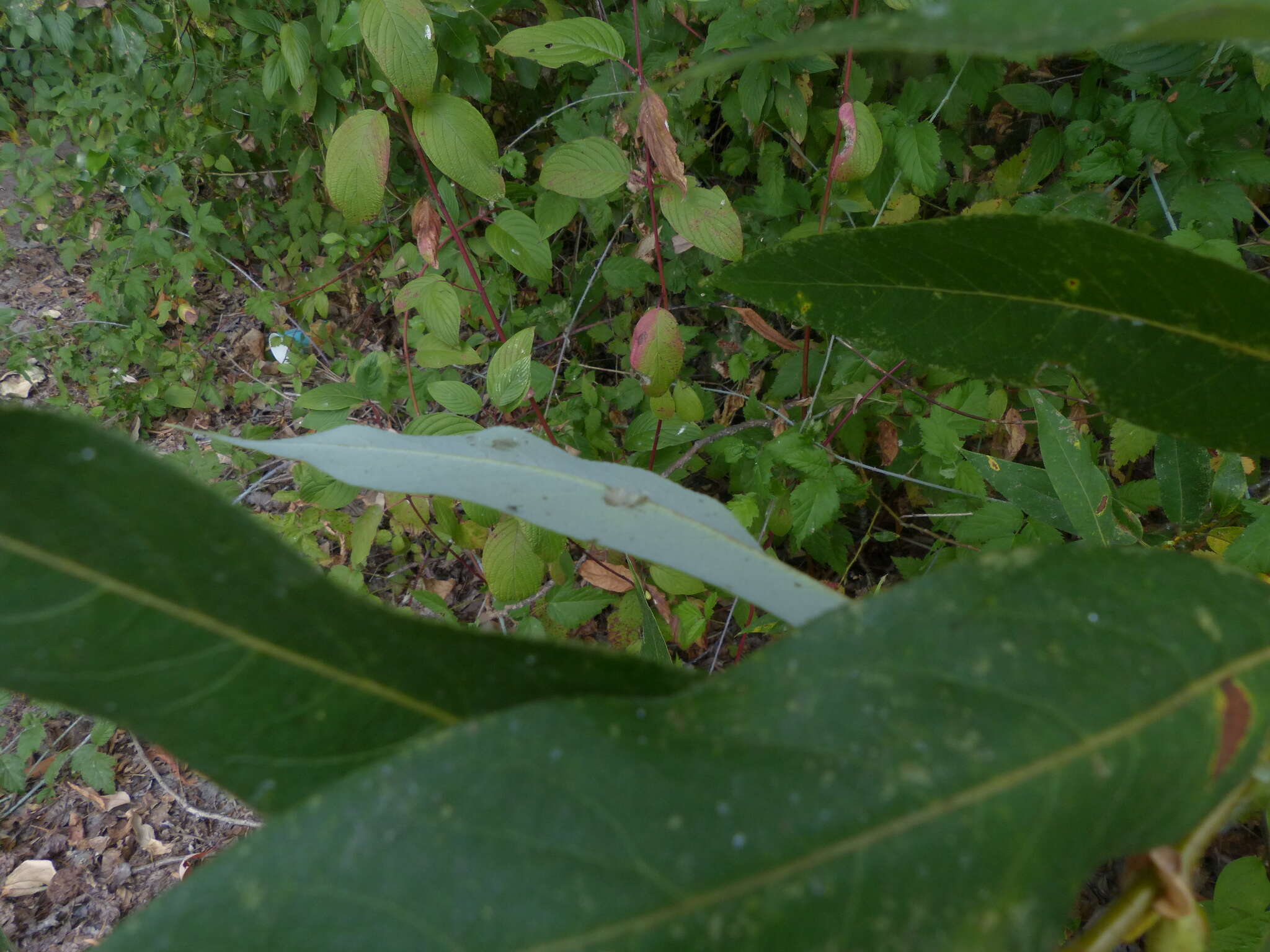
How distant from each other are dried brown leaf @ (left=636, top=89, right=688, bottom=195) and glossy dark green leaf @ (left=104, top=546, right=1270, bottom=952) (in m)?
1.20

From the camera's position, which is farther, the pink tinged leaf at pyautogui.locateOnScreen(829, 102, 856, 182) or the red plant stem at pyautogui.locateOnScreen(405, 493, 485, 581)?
the red plant stem at pyautogui.locateOnScreen(405, 493, 485, 581)

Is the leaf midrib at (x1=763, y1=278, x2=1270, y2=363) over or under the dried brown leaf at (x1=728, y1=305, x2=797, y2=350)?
over

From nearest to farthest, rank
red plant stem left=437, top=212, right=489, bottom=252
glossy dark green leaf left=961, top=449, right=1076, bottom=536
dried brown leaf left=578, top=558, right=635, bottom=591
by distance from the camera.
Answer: glossy dark green leaf left=961, top=449, right=1076, bottom=536 < dried brown leaf left=578, top=558, right=635, bottom=591 < red plant stem left=437, top=212, right=489, bottom=252

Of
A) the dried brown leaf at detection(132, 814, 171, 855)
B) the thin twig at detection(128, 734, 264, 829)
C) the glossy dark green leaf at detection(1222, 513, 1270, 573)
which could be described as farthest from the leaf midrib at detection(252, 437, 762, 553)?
the dried brown leaf at detection(132, 814, 171, 855)

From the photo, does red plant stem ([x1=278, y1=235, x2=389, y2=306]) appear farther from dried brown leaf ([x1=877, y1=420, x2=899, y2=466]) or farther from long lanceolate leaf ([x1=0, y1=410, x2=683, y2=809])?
long lanceolate leaf ([x1=0, y1=410, x2=683, y2=809])

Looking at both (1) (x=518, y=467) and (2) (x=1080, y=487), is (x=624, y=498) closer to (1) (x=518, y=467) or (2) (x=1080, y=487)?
(1) (x=518, y=467)

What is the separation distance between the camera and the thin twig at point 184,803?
6.54ft

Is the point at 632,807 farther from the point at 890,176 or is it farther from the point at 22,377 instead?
the point at 22,377

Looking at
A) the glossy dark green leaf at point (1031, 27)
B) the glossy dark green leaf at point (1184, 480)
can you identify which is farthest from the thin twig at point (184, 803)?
the glossy dark green leaf at point (1031, 27)

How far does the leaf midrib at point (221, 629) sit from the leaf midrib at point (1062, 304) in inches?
16.2

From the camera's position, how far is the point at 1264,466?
159 centimetres

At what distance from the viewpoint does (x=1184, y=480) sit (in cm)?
98

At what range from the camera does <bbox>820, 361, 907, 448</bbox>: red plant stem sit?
1522mm

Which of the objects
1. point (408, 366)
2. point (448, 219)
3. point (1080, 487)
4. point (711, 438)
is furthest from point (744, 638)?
point (448, 219)
